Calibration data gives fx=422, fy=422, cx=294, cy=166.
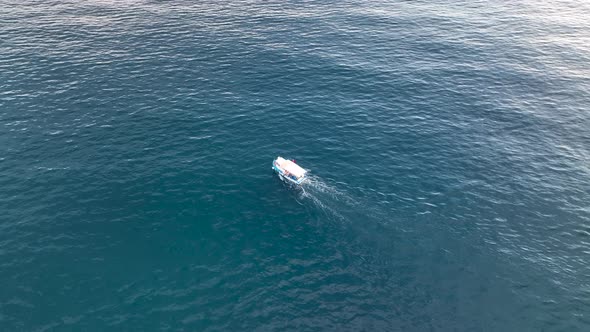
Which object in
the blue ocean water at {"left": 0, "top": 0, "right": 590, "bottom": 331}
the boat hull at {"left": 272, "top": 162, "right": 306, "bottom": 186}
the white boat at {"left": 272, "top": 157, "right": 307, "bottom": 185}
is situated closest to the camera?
the blue ocean water at {"left": 0, "top": 0, "right": 590, "bottom": 331}

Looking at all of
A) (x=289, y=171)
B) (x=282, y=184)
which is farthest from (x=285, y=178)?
(x=289, y=171)

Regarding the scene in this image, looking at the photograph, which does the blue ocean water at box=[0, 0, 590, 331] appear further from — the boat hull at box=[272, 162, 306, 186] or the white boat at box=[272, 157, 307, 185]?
the white boat at box=[272, 157, 307, 185]

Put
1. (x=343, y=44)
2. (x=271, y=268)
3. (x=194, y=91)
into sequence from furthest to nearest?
(x=343, y=44), (x=194, y=91), (x=271, y=268)

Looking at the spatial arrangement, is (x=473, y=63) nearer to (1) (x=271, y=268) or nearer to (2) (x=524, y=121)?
(2) (x=524, y=121)

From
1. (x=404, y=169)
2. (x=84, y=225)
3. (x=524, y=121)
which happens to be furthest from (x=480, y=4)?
(x=84, y=225)

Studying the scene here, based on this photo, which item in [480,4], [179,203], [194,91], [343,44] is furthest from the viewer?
[480,4]

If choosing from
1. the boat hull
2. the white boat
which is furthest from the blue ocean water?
the white boat

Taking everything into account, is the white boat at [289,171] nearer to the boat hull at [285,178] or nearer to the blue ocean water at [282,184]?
the boat hull at [285,178]
